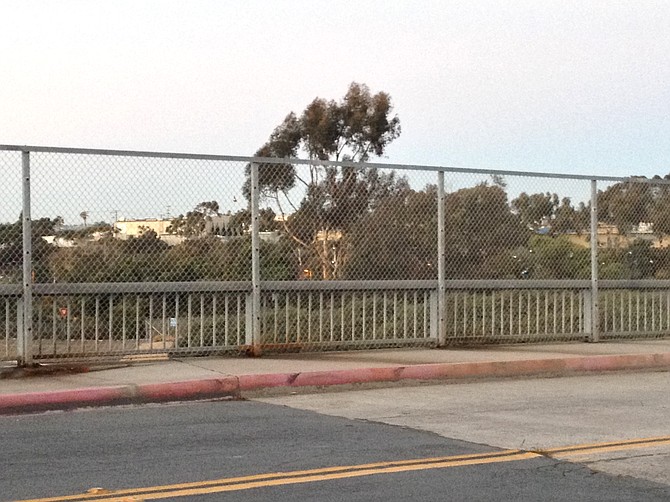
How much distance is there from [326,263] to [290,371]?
2092 millimetres

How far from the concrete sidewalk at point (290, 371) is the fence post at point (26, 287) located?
31 cm

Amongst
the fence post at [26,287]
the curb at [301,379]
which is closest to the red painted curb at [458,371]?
the curb at [301,379]

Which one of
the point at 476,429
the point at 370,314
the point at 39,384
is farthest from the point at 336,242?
the point at 476,429

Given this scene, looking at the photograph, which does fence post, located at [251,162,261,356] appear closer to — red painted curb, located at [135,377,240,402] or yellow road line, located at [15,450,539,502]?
red painted curb, located at [135,377,240,402]

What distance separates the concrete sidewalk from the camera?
10305mm

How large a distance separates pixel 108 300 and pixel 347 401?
2989 millimetres

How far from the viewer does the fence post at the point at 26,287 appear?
11.3 m

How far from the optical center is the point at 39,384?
10.7 meters

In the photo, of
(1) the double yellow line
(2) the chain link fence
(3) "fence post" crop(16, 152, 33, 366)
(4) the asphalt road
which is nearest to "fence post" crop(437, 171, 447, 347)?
(2) the chain link fence

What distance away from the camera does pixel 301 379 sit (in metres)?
11.3

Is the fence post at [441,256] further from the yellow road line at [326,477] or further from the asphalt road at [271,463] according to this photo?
the yellow road line at [326,477]

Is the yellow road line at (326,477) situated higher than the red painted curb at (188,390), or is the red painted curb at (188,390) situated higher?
the red painted curb at (188,390)

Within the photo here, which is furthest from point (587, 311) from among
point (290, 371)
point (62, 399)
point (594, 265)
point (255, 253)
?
point (62, 399)

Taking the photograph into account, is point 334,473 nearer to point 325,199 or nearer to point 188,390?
point 188,390
